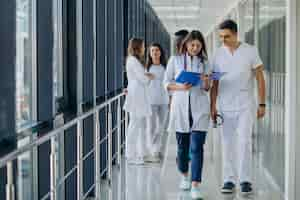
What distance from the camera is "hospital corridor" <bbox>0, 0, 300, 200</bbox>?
6.43 feet

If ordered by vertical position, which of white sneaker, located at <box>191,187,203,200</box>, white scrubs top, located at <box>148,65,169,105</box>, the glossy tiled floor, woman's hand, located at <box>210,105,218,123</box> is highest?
white scrubs top, located at <box>148,65,169,105</box>

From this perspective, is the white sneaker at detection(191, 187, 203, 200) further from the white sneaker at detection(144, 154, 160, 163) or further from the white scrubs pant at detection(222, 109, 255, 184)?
the white sneaker at detection(144, 154, 160, 163)

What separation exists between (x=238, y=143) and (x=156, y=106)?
1520mm

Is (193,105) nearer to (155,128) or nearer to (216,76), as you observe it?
(216,76)

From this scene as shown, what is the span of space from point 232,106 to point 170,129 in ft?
1.17

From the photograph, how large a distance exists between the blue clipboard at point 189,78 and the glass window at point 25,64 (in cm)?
105

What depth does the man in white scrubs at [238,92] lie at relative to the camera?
3082 mm

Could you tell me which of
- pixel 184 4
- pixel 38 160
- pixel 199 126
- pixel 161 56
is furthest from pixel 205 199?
pixel 184 4

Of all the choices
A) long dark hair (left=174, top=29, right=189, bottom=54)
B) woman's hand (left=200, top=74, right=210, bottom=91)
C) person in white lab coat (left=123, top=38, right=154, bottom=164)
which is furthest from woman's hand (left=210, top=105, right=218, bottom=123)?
person in white lab coat (left=123, top=38, right=154, bottom=164)

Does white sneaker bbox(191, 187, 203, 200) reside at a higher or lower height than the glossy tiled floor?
higher

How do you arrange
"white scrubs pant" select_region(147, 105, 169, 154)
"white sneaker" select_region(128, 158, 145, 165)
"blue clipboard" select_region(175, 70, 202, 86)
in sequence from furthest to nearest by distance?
"white scrubs pant" select_region(147, 105, 169, 154), "white sneaker" select_region(128, 158, 145, 165), "blue clipboard" select_region(175, 70, 202, 86)

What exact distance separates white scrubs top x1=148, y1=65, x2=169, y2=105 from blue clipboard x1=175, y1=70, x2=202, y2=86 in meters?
1.50

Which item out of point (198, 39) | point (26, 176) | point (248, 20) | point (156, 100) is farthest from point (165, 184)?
point (248, 20)

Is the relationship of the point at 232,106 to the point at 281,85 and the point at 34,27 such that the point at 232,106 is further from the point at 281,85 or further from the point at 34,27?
the point at 34,27
